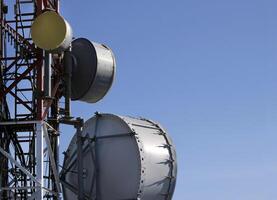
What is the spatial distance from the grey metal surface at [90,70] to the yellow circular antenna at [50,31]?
296 centimetres

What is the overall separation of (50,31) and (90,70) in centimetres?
343

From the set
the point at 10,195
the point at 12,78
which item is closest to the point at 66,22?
the point at 12,78

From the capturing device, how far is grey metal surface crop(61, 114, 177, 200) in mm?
25484

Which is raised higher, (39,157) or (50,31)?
(50,31)

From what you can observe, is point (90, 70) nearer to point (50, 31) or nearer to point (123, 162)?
point (50, 31)

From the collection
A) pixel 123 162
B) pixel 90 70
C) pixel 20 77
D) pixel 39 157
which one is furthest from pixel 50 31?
pixel 123 162

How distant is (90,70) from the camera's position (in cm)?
2852

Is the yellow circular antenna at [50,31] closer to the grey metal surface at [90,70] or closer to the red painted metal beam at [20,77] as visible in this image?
the red painted metal beam at [20,77]

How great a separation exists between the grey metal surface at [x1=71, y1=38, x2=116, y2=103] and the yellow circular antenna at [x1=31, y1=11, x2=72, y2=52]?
9.71ft

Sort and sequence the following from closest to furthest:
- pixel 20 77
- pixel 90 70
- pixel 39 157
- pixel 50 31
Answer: pixel 39 157 → pixel 50 31 → pixel 20 77 → pixel 90 70

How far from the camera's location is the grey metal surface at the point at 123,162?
2548cm

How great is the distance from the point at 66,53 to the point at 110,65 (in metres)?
2.04

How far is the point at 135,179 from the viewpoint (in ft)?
83.1

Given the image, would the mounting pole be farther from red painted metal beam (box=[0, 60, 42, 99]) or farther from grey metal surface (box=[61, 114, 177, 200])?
red painted metal beam (box=[0, 60, 42, 99])
